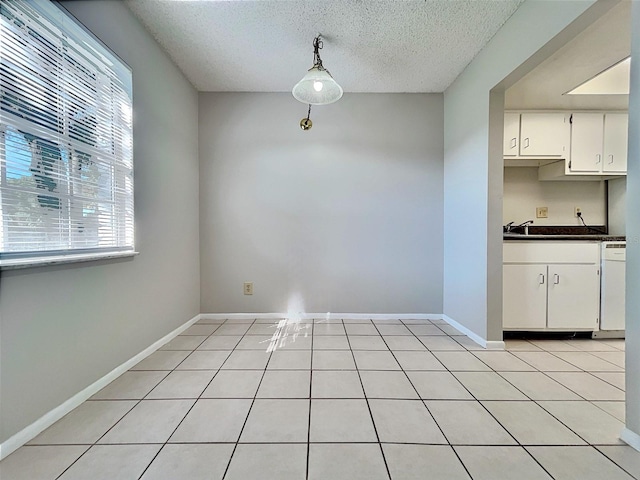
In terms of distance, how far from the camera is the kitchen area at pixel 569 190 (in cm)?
207

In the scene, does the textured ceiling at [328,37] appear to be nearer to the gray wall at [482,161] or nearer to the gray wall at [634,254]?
the gray wall at [482,161]

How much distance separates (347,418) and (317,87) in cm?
205

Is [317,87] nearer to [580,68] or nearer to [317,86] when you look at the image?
[317,86]

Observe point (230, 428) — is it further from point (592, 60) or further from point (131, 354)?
point (592, 60)

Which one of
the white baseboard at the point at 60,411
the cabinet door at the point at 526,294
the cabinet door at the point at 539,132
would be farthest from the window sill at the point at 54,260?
the cabinet door at the point at 539,132

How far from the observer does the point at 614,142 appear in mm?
2527

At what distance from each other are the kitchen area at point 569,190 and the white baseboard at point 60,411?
9.43 ft

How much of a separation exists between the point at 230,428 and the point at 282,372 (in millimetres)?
530

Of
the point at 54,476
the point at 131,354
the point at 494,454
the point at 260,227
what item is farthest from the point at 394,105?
the point at 54,476

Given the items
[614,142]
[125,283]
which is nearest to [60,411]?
[125,283]

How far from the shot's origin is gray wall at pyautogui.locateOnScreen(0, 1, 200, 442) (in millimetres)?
1129

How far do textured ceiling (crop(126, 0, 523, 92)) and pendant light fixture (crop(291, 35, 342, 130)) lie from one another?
0.23 m

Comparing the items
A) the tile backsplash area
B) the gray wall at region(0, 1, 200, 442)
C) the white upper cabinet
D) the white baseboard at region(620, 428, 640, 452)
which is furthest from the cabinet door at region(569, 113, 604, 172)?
the gray wall at region(0, 1, 200, 442)

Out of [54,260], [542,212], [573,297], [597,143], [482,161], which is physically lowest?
[573,297]
